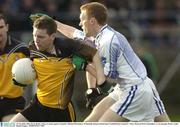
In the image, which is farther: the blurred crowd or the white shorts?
the blurred crowd

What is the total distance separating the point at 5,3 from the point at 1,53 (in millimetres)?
8025

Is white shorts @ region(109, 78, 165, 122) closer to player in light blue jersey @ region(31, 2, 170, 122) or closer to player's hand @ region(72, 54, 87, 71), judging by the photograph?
player in light blue jersey @ region(31, 2, 170, 122)

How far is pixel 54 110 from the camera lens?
A: 35.3 feet

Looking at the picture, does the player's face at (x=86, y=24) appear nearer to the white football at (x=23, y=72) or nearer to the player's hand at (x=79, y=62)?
the player's hand at (x=79, y=62)

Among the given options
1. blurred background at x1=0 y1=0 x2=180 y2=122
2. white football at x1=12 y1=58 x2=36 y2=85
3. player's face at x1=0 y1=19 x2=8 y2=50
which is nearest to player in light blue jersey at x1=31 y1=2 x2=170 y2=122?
white football at x1=12 y1=58 x2=36 y2=85

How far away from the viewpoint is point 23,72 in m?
10.7

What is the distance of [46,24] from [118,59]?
3.07 ft

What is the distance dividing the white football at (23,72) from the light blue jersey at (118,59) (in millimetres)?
862

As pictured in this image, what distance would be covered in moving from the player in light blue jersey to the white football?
737mm

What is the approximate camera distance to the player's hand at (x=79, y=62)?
10.6 m

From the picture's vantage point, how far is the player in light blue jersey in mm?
10383

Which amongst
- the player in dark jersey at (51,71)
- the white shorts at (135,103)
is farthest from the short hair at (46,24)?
the white shorts at (135,103)

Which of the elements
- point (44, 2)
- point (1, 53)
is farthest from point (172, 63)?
point (1, 53)

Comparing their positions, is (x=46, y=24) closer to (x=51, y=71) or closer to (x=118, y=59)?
(x=51, y=71)
